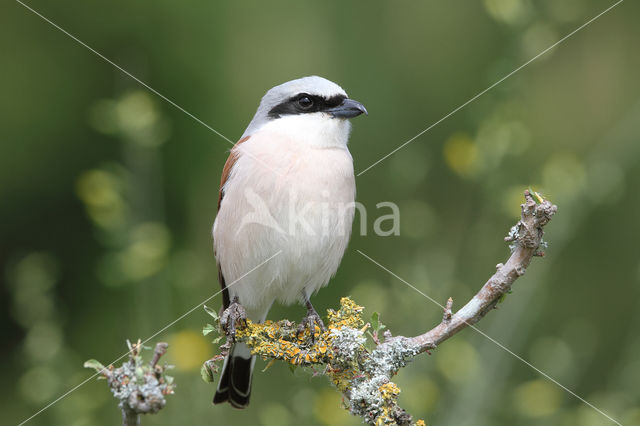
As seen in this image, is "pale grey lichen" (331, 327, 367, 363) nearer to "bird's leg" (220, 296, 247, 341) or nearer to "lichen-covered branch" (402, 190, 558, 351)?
"lichen-covered branch" (402, 190, 558, 351)

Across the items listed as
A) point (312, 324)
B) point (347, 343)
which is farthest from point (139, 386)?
point (312, 324)

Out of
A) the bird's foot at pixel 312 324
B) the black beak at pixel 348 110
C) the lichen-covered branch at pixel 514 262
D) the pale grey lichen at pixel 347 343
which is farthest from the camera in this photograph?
the black beak at pixel 348 110

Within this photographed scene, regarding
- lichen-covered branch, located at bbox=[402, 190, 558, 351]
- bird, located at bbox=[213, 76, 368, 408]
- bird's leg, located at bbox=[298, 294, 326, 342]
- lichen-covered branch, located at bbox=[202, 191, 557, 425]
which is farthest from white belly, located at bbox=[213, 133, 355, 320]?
lichen-covered branch, located at bbox=[402, 190, 558, 351]

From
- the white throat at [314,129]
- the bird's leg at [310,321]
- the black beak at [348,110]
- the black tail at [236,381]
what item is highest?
the black beak at [348,110]

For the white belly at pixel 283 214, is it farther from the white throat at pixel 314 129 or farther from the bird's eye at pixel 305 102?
the bird's eye at pixel 305 102

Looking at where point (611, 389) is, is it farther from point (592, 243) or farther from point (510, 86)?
point (510, 86)

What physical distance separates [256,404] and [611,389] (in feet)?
4.76

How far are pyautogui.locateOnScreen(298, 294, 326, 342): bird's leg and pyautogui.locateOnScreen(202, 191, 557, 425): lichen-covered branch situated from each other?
6 centimetres

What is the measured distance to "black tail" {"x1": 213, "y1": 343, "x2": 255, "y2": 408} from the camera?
320cm

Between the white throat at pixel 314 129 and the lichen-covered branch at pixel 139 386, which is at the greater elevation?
the lichen-covered branch at pixel 139 386

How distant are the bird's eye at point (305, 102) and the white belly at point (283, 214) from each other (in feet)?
0.64

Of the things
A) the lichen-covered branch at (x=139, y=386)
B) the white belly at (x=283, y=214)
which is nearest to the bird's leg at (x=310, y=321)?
the white belly at (x=283, y=214)

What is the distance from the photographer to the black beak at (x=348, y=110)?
3.09m

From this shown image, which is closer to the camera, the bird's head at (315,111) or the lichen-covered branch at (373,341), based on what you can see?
the lichen-covered branch at (373,341)
